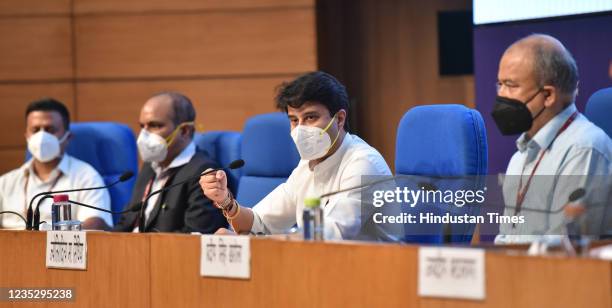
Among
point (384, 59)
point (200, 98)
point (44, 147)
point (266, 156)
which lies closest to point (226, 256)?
point (266, 156)

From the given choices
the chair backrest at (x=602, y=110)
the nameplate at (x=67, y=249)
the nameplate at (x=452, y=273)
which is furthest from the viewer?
the chair backrest at (x=602, y=110)

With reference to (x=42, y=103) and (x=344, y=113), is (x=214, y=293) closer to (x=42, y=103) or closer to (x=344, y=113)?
(x=344, y=113)

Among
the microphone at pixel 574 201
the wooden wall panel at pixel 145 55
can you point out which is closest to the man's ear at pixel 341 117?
the microphone at pixel 574 201

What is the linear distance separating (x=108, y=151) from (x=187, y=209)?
3.43ft

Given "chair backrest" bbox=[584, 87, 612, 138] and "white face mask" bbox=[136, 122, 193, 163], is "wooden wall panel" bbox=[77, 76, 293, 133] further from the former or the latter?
"chair backrest" bbox=[584, 87, 612, 138]

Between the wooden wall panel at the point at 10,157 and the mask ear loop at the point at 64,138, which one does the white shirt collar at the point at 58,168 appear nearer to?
the mask ear loop at the point at 64,138

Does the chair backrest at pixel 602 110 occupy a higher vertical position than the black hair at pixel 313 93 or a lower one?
lower

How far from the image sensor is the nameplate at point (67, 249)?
104 inches

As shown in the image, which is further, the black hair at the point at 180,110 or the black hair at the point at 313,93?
the black hair at the point at 180,110

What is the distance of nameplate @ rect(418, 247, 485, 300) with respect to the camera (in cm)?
187

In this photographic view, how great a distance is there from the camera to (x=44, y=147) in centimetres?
426

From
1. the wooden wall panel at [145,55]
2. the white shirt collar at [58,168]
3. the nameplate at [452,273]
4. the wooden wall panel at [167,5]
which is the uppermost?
the wooden wall panel at [167,5]

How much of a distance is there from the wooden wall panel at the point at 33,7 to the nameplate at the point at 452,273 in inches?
177

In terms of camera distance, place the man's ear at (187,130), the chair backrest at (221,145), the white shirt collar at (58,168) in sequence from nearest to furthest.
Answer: the man's ear at (187,130)
the chair backrest at (221,145)
the white shirt collar at (58,168)
